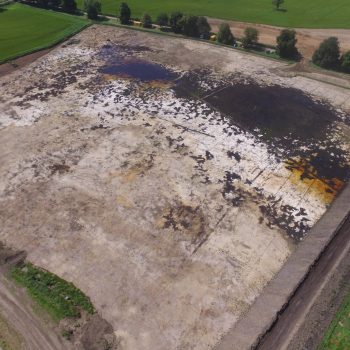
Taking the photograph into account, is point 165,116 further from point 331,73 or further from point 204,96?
point 331,73

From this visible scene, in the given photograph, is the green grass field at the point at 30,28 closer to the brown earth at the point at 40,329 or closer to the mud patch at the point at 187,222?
the mud patch at the point at 187,222

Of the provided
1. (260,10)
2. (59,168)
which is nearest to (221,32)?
(260,10)

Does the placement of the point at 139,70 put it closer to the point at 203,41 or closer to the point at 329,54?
the point at 203,41

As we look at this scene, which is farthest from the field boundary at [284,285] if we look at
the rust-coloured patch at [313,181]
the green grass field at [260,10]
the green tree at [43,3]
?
the green tree at [43,3]

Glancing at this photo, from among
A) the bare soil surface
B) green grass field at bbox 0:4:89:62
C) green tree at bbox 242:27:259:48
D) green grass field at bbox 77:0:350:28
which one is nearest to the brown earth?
the bare soil surface

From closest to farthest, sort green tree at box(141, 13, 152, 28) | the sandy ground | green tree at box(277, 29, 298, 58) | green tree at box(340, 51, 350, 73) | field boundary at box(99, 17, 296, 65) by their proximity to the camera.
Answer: green tree at box(340, 51, 350, 73) < green tree at box(277, 29, 298, 58) < field boundary at box(99, 17, 296, 65) < the sandy ground < green tree at box(141, 13, 152, 28)

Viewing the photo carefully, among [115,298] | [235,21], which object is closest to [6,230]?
[115,298]

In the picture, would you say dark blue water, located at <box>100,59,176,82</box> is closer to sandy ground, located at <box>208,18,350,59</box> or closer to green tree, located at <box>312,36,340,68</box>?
sandy ground, located at <box>208,18,350,59</box>
